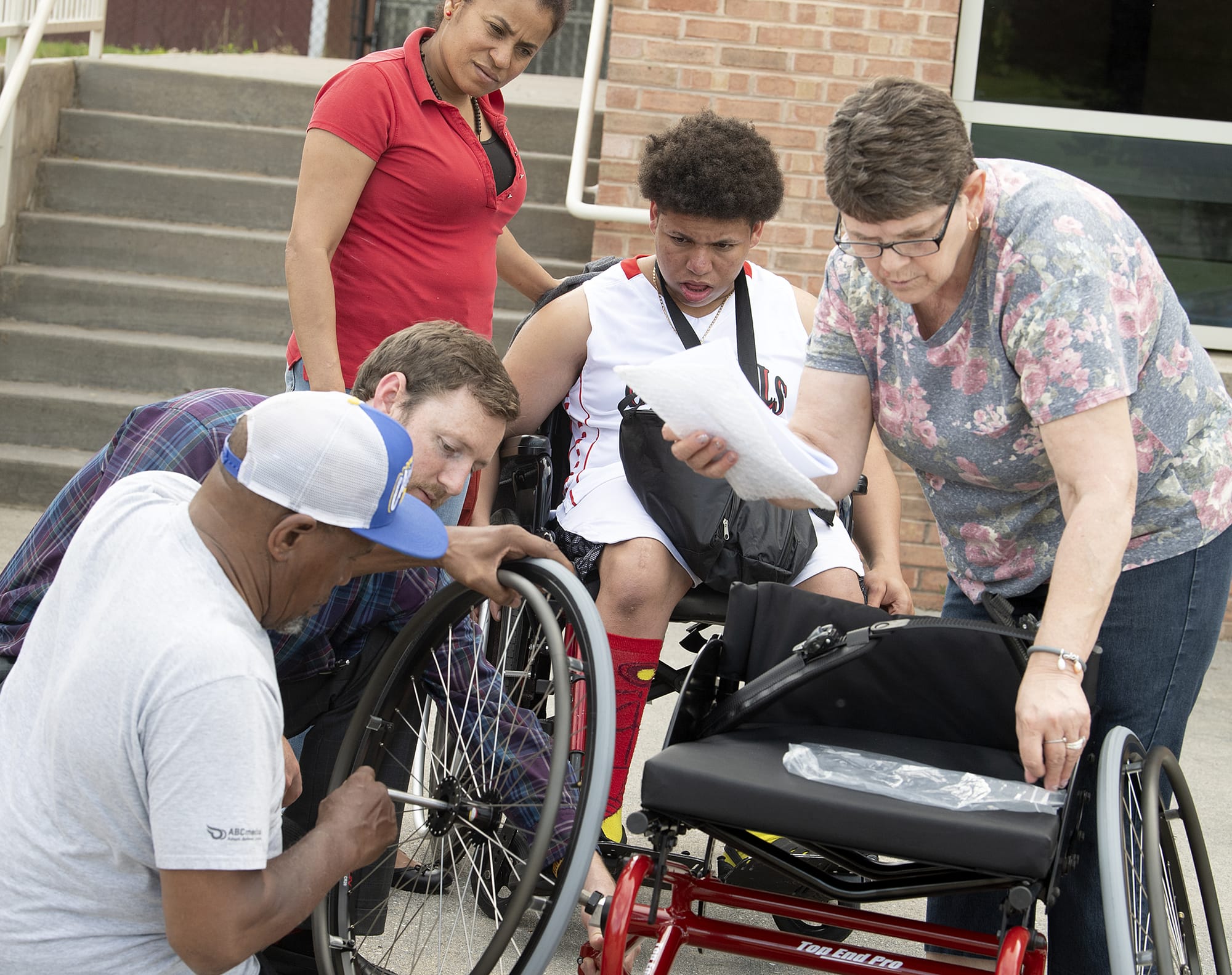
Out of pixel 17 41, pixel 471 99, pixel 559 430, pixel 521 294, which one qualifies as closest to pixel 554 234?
pixel 521 294

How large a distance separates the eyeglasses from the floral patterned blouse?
0.33ft

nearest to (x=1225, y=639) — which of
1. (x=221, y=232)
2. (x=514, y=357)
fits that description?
(x=514, y=357)

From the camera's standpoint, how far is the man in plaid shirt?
198cm

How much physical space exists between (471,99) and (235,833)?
1.99 metres

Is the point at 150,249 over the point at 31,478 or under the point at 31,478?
over

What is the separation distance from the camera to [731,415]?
184cm

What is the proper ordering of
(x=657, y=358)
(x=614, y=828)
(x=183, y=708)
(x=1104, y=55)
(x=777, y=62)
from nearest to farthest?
(x=183, y=708), (x=614, y=828), (x=657, y=358), (x=777, y=62), (x=1104, y=55)

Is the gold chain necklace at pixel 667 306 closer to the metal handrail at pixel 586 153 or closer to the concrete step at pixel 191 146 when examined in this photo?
the metal handrail at pixel 586 153

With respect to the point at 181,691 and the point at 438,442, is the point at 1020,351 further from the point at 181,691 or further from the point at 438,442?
the point at 181,691

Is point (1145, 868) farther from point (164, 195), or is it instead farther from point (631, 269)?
point (164, 195)

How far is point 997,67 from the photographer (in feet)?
16.3

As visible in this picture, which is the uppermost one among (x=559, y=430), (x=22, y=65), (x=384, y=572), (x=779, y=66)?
(x=779, y=66)

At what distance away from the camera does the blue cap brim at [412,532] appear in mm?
1534

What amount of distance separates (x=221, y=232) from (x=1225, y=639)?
4.48 m
